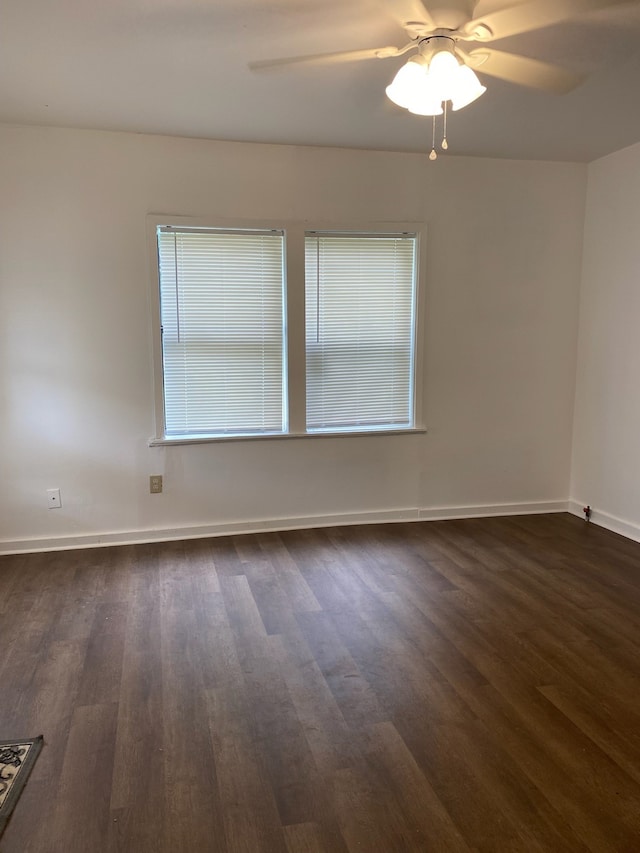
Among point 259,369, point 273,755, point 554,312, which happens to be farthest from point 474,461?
point 273,755

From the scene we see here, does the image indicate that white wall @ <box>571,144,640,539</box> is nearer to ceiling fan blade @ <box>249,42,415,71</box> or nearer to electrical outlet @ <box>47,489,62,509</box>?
ceiling fan blade @ <box>249,42,415,71</box>

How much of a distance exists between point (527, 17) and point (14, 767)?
304 cm

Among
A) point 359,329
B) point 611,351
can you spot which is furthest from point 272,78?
point 611,351

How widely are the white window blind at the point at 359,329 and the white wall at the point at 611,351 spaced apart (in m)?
1.28

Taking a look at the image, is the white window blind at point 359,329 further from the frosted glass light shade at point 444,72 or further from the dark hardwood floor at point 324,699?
the frosted glass light shade at point 444,72

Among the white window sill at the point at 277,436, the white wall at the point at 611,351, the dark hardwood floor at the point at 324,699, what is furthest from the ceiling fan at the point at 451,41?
the white window sill at the point at 277,436

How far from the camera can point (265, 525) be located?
4.06 meters

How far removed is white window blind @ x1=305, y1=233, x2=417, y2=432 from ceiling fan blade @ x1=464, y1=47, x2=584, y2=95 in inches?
55.8

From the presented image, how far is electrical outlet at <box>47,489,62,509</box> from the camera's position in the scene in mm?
3686

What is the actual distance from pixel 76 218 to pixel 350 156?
1.72 meters

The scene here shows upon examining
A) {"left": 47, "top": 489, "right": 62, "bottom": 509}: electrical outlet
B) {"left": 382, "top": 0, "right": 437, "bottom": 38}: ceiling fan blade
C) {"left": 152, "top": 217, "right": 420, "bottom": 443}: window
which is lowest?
{"left": 47, "top": 489, "right": 62, "bottom": 509}: electrical outlet

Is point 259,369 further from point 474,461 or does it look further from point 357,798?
point 357,798

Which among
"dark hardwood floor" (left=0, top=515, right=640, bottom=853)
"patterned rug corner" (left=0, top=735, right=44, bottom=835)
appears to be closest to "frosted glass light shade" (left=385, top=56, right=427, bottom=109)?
"dark hardwood floor" (left=0, top=515, right=640, bottom=853)

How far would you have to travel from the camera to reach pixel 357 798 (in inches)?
70.2
